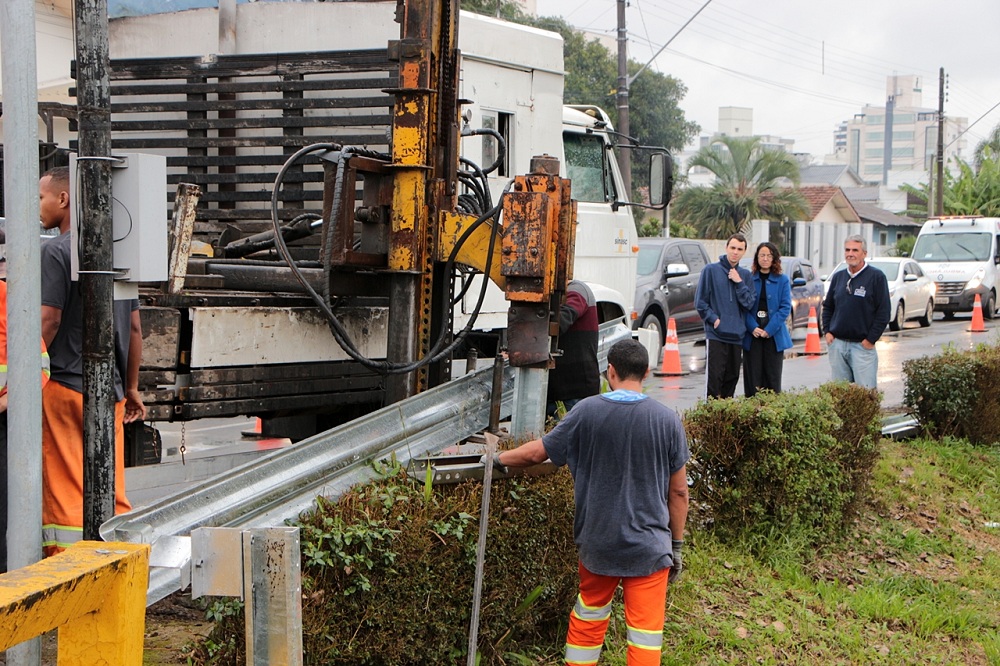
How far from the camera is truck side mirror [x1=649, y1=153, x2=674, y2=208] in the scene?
8.73 metres

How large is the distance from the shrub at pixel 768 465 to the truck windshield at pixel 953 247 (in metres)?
21.1

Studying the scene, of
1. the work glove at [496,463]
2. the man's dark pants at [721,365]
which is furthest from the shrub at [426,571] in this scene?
the man's dark pants at [721,365]

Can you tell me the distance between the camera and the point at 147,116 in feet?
24.5

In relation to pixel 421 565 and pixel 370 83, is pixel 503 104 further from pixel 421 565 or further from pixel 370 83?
pixel 421 565

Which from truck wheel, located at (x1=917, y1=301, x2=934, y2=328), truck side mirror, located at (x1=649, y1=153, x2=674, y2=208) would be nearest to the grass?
truck side mirror, located at (x1=649, y1=153, x2=674, y2=208)

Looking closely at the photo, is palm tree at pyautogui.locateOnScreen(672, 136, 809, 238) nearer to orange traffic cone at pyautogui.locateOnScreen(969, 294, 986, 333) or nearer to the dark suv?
orange traffic cone at pyautogui.locateOnScreen(969, 294, 986, 333)

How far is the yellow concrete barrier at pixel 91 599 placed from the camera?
2.60 m

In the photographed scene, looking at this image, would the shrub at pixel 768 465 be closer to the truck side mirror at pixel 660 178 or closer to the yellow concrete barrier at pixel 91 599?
the truck side mirror at pixel 660 178

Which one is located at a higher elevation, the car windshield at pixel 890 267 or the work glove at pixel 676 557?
the car windshield at pixel 890 267

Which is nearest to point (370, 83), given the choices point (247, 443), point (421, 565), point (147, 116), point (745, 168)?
point (147, 116)

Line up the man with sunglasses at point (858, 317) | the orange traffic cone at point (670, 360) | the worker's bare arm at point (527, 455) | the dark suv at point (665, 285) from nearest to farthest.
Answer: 1. the worker's bare arm at point (527, 455)
2. the man with sunglasses at point (858, 317)
3. the orange traffic cone at point (670, 360)
4. the dark suv at point (665, 285)

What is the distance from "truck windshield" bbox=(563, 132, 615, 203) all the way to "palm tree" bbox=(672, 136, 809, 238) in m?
30.9

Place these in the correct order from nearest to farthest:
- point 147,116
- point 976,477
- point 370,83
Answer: point 370,83
point 147,116
point 976,477

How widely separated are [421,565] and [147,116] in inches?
183
